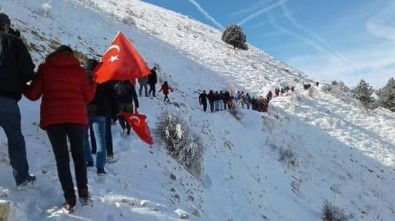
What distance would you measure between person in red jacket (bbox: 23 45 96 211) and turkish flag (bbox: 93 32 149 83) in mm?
1899

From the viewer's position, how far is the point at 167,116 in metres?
13.6

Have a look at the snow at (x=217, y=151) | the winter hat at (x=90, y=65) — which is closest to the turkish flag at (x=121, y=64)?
the winter hat at (x=90, y=65)

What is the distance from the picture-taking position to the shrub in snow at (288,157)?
2200 cm

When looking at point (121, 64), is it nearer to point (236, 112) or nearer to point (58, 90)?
point (58, 90)

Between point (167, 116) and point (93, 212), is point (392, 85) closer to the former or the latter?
point (167, 116)

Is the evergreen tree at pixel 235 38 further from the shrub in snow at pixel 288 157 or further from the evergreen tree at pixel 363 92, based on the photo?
the shrub in snow at pixel 288 157

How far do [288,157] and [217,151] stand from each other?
21.0ft

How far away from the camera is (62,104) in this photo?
18.1ft

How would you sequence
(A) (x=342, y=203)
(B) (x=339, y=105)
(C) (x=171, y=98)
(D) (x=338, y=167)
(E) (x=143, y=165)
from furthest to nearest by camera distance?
(B) (x=339, y=105) → (D) (x=338, y=167) → (C) (x=171, y=98) → (A) (x=342, y=203) → (E) (x=143, y=165)

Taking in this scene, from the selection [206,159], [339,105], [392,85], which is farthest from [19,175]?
[392,85]

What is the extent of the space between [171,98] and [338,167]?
9501 mm

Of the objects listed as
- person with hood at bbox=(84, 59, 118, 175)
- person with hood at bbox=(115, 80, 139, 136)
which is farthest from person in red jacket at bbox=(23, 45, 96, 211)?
person with hood at bbox=(115, 80, 139, 136)

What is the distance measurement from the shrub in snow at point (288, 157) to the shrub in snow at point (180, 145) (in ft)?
31.1

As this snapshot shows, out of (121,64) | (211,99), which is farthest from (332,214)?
(121,64)
